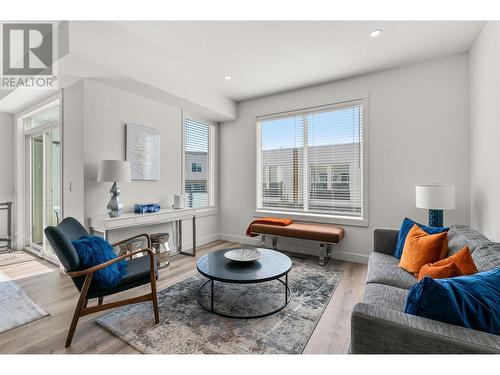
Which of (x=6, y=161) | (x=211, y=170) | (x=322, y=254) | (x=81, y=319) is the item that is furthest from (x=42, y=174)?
(x=322, y=254)

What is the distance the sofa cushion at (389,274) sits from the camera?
6.16 ft

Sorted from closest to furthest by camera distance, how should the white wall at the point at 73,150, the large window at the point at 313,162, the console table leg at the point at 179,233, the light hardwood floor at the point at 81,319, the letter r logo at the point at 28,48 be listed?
the light hardwood floor at the point at 81,319 → the letter r logo at the point at 28,48 → the white wall at the point at 73,150 → the large window at the point at 313,162 → the console table leg at the point at 179,233

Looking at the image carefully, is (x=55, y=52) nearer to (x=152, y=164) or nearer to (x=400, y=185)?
(x=152, y=164)

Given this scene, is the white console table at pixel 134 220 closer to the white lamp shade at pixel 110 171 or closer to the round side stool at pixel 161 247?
the round side stool at pixel 161 247

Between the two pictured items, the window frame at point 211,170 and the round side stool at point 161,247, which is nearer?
the round side stool at point 161,247

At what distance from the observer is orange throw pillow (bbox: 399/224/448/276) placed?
1.97 meters

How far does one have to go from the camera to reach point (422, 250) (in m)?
2.02

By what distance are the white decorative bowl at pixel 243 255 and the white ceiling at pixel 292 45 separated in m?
2.34

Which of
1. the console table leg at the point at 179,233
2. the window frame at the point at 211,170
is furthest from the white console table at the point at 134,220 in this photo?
the window frame at the point at 211,170

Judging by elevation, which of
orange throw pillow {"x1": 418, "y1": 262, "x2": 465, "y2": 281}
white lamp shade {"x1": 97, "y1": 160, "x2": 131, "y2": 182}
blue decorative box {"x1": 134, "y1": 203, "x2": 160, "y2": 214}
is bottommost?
orange throw pillow {"x1": 418, "y1": 262, "x2": 465, "y2": 281}

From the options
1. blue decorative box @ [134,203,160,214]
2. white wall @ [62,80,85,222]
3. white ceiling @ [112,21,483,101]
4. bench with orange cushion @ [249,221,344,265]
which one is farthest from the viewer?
bench with orange cushion @ [249,221,344,265]

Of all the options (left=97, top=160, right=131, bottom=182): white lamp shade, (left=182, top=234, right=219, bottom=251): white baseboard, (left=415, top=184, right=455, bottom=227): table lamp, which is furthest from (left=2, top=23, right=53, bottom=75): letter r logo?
(left=415, top=184, right=455, bottom=227): table lamp

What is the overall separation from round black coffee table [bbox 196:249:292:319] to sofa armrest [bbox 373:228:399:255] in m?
1.05

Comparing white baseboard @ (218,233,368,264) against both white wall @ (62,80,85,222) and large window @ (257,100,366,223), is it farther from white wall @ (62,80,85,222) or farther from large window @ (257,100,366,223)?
white wall @ (62,80,85,222)
